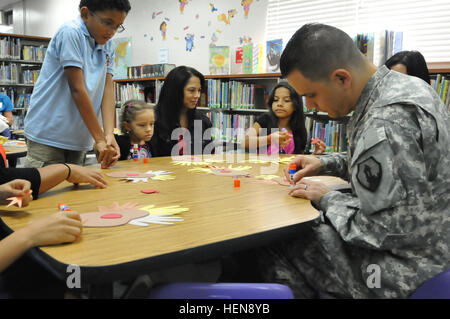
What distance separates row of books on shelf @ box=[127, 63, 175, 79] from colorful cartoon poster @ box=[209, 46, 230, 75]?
595mm

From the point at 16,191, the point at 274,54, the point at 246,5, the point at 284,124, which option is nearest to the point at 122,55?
the point at 246,5

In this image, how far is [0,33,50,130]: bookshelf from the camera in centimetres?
651

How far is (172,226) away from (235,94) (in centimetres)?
354

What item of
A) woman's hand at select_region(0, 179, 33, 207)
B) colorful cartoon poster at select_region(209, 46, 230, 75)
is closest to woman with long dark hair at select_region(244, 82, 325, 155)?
colorful cartoon poster at select_region(209, 46, 230, 75)

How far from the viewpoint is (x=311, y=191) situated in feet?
4.12

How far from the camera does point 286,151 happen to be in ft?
9.57

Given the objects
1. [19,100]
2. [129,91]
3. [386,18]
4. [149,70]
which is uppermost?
[386,18]

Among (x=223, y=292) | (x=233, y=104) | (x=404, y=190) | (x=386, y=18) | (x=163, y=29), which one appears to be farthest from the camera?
(x=163, y=29)

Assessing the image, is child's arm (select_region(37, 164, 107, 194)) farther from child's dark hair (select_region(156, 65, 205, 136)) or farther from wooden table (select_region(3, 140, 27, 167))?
wooden table (select_region(3, 140, 27, 167))

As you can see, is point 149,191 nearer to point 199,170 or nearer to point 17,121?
point 199,170

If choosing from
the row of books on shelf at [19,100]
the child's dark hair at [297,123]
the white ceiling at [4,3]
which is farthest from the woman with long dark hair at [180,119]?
the white ceiling at [4,3]

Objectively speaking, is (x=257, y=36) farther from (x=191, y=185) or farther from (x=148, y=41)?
(x=191, y=185)

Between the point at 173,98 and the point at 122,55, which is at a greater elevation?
the point at 122,55

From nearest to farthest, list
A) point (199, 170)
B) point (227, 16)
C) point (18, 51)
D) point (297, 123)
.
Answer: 1. point (199, 170)
2. point (297, 123)
3. point (227, 16)
4. point (18, 51)
